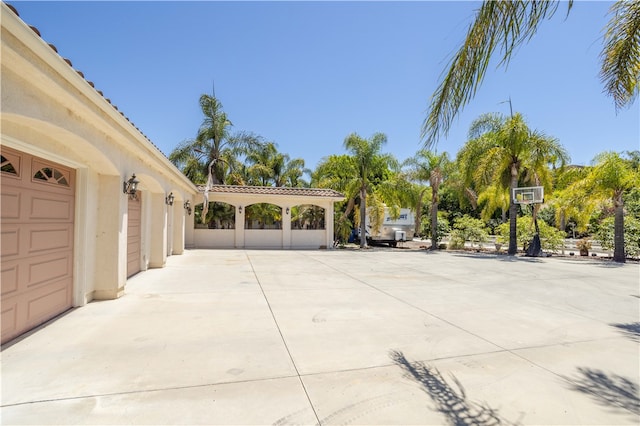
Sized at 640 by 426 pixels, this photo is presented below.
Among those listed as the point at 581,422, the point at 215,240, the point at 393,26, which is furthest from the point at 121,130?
the point at 215,240

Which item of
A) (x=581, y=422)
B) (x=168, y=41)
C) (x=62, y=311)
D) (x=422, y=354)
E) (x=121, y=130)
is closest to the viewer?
(x=581, y=422)

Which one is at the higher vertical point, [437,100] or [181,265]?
[437,100]

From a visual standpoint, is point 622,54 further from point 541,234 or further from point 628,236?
point 628,236

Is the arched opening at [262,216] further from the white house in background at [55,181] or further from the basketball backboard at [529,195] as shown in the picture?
the basketball backboard at [529,195]

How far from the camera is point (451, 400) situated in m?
3.14

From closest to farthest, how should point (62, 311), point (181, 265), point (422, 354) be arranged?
point (422, 354) < point (62, 311) < point (181, 265)

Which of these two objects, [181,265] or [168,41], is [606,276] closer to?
[181,265]

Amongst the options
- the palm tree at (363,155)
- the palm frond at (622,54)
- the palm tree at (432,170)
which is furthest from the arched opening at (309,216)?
the palm frond at (622,54)

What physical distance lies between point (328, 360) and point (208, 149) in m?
23.7

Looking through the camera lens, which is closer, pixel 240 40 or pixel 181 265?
pixel 240 40

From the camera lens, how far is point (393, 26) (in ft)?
19.3

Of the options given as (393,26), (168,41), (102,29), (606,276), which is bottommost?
(606,276)

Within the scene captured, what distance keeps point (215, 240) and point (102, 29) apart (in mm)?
13528

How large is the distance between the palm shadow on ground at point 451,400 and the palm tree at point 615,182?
693 inches
